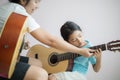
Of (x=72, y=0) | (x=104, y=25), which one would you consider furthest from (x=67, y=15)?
(x=104, y=25)

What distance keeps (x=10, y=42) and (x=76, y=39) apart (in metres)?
0.75

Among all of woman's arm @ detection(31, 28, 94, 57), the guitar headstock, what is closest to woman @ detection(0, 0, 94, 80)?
woman's arm @ detection(31, 28, 94, 57)

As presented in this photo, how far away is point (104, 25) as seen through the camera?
2193 millimetres

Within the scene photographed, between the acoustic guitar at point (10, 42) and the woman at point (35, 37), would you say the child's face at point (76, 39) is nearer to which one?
the woman at point (35, 37)

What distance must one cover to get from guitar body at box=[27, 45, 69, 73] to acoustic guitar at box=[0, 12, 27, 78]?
72cm

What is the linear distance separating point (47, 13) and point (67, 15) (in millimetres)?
193

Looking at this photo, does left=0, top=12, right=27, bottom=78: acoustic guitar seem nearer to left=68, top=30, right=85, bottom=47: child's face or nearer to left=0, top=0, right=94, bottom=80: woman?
left=0, top=0, right=94, bottom=80: woman

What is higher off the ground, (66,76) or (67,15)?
(67,15)

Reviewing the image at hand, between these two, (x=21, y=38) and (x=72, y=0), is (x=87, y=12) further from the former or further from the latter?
(x=21, y=38)

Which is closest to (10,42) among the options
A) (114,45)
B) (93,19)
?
(114,45)

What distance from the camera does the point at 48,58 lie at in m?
1.87

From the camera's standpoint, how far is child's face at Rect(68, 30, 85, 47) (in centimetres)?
168

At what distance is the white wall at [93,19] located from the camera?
85.8 inches

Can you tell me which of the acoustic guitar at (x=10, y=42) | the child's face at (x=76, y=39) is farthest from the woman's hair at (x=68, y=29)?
the acoustic guitar at (x=10, y=42)
